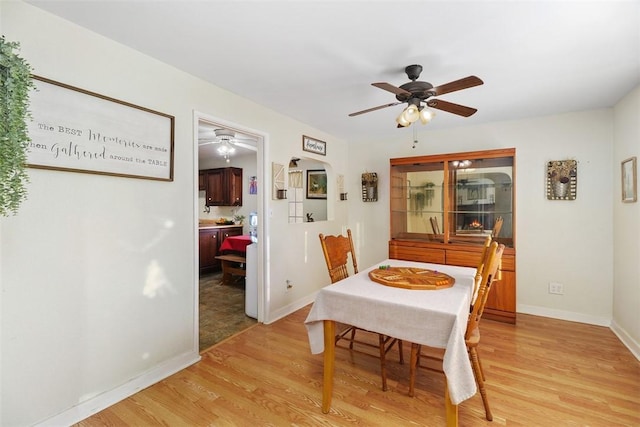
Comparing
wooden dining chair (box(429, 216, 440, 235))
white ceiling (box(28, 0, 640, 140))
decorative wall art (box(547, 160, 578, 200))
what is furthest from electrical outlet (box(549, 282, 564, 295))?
white ceiling (box(28, 0, 640, 140))

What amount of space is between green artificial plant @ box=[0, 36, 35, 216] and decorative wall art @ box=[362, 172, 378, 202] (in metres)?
3.83

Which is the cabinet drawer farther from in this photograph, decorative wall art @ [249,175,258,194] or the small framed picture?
decorative wall art @ [249,175,258,194]

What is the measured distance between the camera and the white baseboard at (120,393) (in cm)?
170

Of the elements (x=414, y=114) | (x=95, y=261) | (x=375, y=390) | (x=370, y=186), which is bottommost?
(x=375, y=390)

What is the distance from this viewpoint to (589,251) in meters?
3.23

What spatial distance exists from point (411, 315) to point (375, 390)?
2.89ft

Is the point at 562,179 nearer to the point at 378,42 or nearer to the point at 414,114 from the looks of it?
the point at 414,114

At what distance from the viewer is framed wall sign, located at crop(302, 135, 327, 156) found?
12.4 ft

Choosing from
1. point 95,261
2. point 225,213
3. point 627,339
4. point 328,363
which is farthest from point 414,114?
point 225,213

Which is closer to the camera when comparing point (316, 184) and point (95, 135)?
point (95, 135)

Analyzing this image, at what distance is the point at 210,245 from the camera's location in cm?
555

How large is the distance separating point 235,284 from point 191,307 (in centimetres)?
249

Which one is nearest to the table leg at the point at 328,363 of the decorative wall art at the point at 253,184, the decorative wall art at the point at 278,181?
the decorative wall art at the point at 278,181

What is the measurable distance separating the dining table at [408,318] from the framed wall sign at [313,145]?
2.21 m
